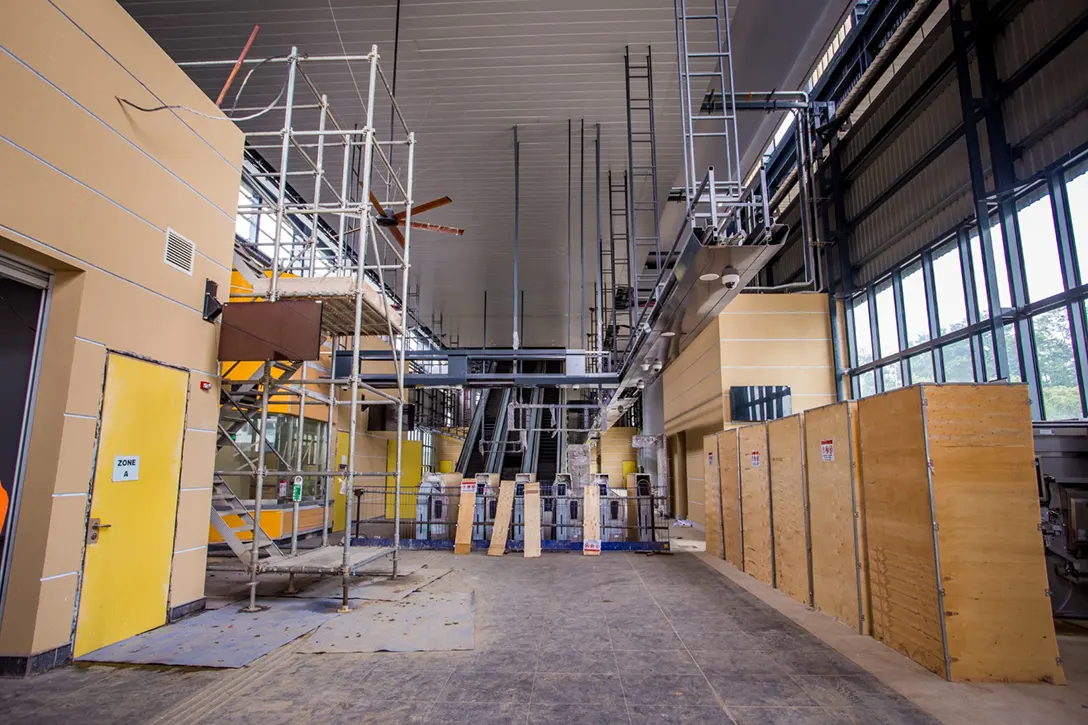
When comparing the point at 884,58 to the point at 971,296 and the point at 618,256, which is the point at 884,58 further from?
the point at 618,256

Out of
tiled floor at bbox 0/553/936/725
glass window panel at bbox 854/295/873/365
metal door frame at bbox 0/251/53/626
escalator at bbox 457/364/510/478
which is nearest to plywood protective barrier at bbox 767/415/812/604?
tiled floor at bbox 0/553/936/725

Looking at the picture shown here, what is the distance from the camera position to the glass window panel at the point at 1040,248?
7.21m

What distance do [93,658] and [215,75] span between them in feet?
29.8

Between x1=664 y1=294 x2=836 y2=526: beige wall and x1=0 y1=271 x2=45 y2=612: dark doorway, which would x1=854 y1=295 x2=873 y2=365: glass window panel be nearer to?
x1=664 y1=294 x2=836 y2=526: beige wall

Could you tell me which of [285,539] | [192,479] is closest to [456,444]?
[285,539]

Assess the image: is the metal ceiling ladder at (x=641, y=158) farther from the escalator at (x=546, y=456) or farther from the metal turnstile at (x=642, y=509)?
the escalator at (x=546, y=456)

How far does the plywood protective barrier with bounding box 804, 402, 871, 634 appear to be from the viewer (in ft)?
17.5

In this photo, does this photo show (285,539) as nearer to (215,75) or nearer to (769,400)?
(215,75)

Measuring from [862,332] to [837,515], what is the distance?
7.31 meters

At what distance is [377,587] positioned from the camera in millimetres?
7004

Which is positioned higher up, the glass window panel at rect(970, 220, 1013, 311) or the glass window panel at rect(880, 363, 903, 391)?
the glass window panel at rect(970, 220, 1013, 311)

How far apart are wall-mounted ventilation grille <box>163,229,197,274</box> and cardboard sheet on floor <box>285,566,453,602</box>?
157 inches

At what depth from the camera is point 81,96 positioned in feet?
14.4

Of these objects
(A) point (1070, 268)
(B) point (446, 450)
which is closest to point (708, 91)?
(A) point (1070, 268)
